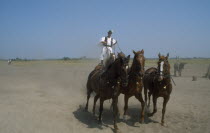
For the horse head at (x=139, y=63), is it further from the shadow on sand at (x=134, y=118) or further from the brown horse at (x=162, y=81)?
the shadow on sand at (x=134, y=118)

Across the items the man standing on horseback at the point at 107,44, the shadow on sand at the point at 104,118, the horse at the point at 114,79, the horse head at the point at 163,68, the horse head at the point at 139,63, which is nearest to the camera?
the horse at the point at 114,79

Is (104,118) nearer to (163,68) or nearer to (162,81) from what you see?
(162,81)

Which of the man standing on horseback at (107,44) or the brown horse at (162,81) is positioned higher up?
the man standing on horseback at (107,44)

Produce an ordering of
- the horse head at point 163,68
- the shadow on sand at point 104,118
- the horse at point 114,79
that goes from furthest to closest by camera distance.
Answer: the shadow on sand at point 104,118 → the horse head at point 163,68 → the horse at point 114,79

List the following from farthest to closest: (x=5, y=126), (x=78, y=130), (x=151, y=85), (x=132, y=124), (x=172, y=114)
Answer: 1. (x=172, y=114)
2. (x=151, y=85)
3. (x=132, y=124)
4. (x=78, y=130)
5. (x=5, y=126)

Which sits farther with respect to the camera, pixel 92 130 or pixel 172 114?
pixel 172 114

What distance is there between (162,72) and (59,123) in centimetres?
400

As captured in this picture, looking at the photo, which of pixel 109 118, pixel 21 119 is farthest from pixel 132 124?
pixel 21 119

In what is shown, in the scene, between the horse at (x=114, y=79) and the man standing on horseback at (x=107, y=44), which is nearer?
the horse at (x=114, y=79)

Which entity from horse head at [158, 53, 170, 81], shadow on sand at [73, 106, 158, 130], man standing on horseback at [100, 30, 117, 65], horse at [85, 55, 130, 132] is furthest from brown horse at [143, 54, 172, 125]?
man standing on horseback at [100, 30, 117, 65]

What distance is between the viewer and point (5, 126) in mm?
6625

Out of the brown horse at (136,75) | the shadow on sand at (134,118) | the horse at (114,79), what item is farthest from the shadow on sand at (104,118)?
the brown horse at (136,75)

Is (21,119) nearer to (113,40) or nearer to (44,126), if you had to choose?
(44,126)

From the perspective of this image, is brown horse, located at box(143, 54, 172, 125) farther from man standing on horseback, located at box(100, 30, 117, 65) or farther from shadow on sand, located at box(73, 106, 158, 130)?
man standing on horseback, located at box(100, 30, 117, 65)
